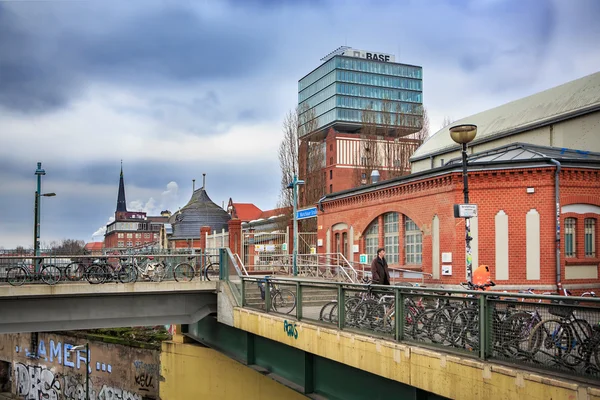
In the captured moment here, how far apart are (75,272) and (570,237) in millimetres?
16902

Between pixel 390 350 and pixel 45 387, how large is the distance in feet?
107

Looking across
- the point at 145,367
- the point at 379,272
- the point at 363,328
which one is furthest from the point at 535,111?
the point at 145,367

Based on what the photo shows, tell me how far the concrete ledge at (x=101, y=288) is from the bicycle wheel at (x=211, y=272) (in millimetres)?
561

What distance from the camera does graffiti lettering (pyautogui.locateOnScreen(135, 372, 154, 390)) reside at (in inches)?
1118

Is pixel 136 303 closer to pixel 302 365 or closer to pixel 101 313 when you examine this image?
pixel 101 313

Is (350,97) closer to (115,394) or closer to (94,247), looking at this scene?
(94,247)

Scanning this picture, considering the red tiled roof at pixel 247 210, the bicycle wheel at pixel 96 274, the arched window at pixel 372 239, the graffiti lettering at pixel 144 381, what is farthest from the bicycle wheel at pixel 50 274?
the red tiled roof at pixel 247 210

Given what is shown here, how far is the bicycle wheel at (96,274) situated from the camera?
1836 centimetres

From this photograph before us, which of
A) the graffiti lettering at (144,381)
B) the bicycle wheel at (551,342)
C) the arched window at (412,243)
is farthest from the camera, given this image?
the graffiti lettering at (144,381)

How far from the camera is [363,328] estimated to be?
10477mm

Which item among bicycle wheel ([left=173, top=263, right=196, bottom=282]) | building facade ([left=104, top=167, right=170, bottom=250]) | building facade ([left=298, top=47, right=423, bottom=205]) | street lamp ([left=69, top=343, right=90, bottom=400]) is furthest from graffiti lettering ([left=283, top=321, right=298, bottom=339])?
building facade ([left=104, top=167, right=170, bottom=250])

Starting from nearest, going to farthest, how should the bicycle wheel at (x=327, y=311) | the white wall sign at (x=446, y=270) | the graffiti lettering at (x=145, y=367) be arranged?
the bicycle wheel at (x=327, y=311), the white wall sign at (x=446, y=270), the graffiti lettering at (x=145, y=367)

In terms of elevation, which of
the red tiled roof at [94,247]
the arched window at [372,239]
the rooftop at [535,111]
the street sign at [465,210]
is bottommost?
the red tiled roof at [94,247]

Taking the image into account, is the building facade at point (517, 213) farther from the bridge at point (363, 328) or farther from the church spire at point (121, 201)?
the church spire at point (121, 201)
